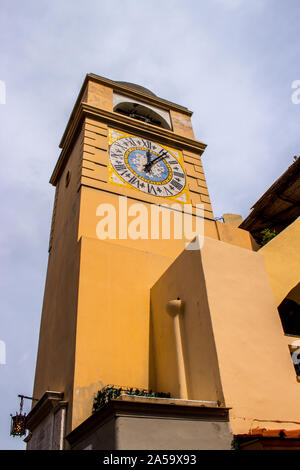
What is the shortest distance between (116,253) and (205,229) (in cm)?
369

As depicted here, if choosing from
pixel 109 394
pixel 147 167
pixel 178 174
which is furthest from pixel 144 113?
pixel 109 394

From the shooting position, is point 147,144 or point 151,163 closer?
point 151,163

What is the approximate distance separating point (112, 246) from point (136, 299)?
1380 millimetres

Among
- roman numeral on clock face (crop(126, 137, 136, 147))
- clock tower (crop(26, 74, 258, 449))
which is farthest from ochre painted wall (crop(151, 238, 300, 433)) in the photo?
roman numeral on clock face (crop(126, 137, 136, 147))

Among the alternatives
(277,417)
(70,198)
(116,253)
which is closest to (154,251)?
(116,253)

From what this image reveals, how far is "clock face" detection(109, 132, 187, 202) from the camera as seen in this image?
12439 millimetres

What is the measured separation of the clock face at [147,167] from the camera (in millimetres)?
12439

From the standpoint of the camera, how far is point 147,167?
13.0 m

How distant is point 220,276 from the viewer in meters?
8.00

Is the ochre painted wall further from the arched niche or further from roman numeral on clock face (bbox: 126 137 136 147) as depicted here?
the arched niche

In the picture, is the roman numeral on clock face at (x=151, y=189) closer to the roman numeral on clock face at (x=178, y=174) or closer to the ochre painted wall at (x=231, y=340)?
the roman numeral on clock face at (x=178, y=174)

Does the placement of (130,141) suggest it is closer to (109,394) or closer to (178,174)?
(178,174)

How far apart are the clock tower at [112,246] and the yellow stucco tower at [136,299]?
0.11 feet

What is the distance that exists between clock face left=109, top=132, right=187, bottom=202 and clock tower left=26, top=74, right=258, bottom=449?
4 cm
